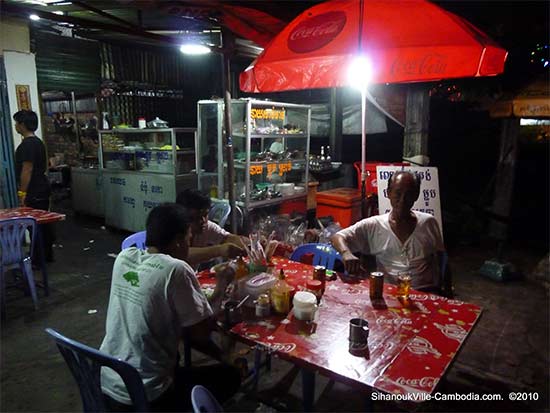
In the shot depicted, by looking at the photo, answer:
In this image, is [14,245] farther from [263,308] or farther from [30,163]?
[263,308]

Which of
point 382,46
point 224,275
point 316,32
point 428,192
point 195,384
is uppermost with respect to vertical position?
point 316,32

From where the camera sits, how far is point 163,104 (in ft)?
32.1

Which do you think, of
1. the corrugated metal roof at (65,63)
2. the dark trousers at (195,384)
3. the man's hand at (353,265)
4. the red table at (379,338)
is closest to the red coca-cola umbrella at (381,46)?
the man's hand at (353,265)

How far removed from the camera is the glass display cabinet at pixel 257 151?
20.0ft

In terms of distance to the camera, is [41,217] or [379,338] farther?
[41,217]

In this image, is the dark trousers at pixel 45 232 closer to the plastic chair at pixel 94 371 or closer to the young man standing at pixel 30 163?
the young man standing at pixel 30 163

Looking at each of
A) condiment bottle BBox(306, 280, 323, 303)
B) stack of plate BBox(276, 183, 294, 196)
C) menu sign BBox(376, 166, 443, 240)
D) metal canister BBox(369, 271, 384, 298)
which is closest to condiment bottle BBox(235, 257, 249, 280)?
condiment bottle BBox(306, 280, 323, 303)

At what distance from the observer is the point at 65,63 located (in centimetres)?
737

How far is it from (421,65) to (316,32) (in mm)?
947

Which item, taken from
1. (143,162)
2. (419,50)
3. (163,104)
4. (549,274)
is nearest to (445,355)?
(419,50)

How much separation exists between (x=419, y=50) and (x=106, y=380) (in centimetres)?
281

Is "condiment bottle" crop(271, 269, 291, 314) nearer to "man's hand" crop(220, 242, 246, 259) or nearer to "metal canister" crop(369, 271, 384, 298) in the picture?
"metal canister" crop(369, 271, 384, 298)

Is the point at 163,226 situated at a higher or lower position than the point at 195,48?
lower

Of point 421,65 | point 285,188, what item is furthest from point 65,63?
point 421,65
